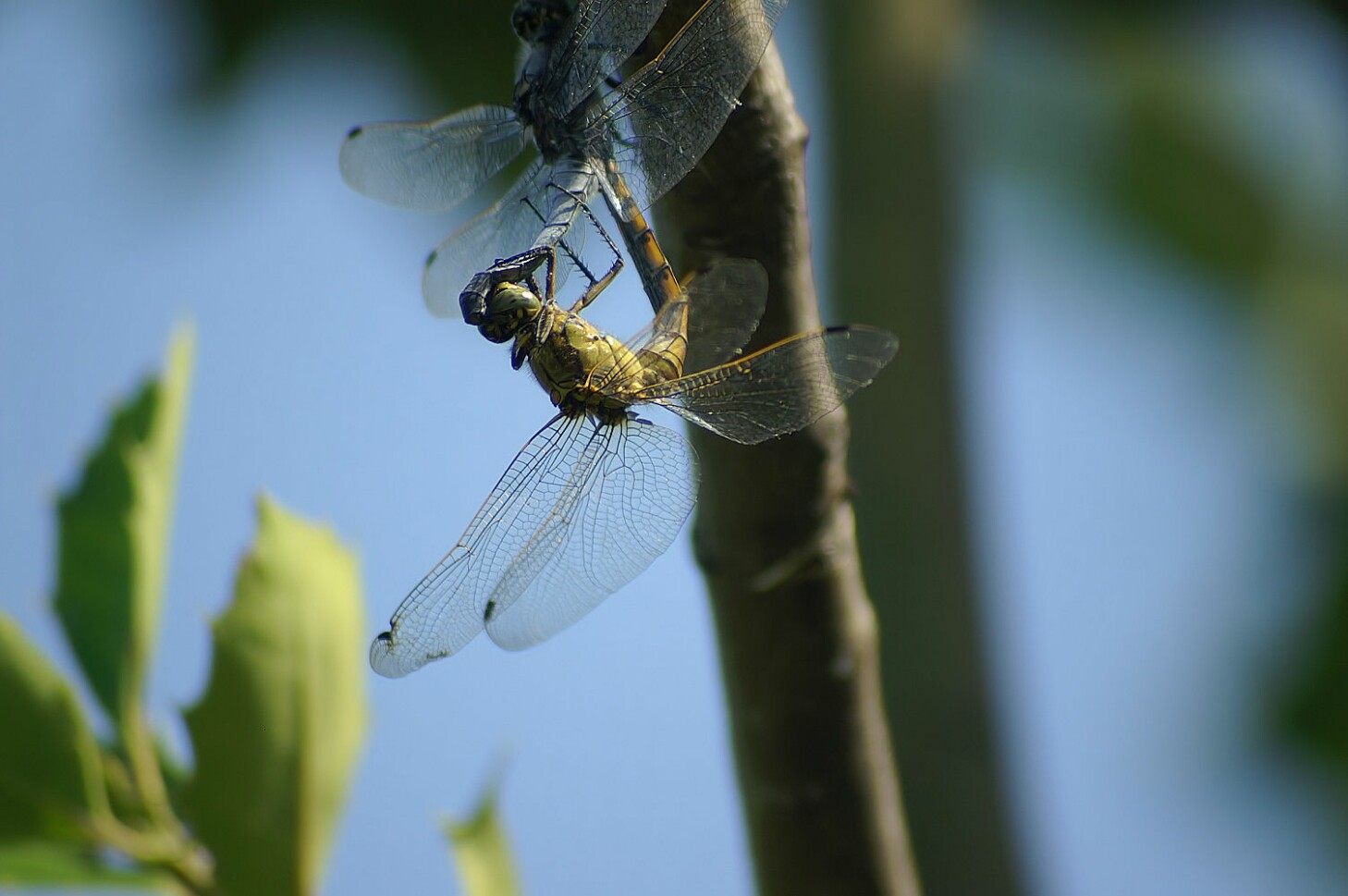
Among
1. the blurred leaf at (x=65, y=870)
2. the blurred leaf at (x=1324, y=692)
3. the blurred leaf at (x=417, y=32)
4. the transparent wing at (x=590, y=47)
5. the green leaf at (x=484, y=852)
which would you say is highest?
the blurred leaf at (x=417, y=32)

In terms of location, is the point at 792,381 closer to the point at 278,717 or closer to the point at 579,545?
the point at 579,545

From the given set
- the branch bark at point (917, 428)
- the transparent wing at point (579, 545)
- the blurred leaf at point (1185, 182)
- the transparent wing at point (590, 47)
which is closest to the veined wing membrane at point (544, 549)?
the transparent wing at point (579, 545)

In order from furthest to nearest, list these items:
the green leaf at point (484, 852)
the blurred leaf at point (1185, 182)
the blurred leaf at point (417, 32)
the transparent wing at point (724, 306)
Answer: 1. the blurred leaf at point (1185, 182)
2. the blurred leaf at point (417, 32)
3. the green leaf at point (484, 852)
4. the transparent wing at point (724, 306)

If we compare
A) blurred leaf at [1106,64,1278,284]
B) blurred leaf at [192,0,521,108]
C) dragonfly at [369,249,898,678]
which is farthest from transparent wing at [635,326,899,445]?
blurred leaf at [1106,64,1278,284]

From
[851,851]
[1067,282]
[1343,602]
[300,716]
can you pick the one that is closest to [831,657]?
[851,851]

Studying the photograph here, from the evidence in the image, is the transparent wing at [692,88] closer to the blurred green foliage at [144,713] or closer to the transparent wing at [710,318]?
the transparent wing at [710,318]

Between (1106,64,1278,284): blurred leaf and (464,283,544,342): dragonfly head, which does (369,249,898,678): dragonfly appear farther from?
(1106,64,1278,284): blurred leaf
